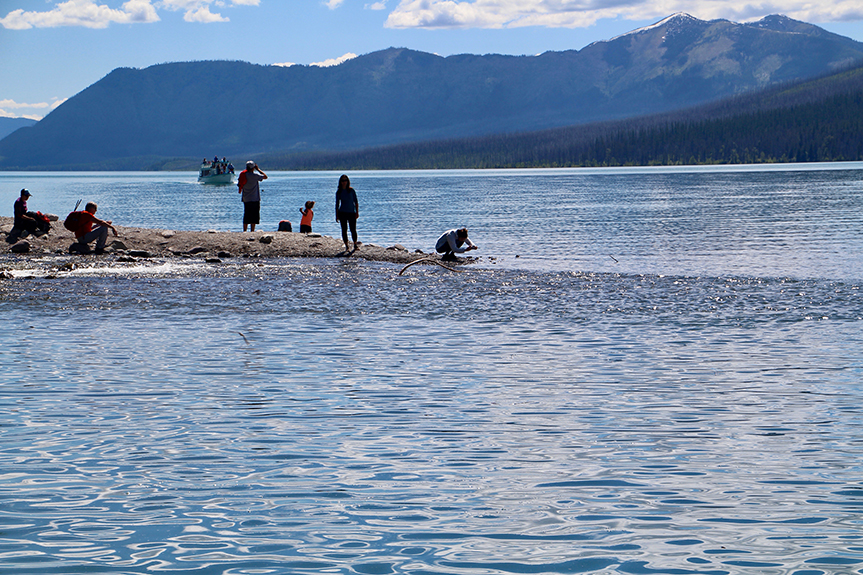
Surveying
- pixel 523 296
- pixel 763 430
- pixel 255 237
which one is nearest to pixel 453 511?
pixel 763 430

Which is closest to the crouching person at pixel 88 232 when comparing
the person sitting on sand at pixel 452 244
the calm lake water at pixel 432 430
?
the calm lake water at pixel 432 430

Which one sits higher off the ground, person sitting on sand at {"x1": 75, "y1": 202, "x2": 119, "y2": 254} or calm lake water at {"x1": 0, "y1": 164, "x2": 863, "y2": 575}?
person sitting on sand at {"x1": 75, "y1": 202, "x2": 119, "y2": 254}

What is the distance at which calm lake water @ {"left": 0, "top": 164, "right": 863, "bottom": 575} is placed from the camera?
6.21 m

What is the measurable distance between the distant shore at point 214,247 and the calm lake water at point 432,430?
812 centimetres

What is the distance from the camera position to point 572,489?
24.3 feet

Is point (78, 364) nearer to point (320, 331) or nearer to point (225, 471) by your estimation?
point (320, 331)

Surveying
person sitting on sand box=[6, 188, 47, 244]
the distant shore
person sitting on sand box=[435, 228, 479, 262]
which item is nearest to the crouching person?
the distant shore

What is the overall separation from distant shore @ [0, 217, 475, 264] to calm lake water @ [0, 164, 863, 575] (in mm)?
8121

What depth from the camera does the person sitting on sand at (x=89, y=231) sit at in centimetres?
2930

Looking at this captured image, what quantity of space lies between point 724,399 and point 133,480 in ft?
21.8

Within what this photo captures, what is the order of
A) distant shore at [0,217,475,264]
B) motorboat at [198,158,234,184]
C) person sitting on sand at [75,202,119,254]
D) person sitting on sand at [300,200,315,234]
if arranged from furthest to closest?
motorboat at [198,158,234,184] < person sitting on sand at [300,200,315,234] < distant shore at [0,217,475,264] < person sitting on sand at [75,202,119,254]

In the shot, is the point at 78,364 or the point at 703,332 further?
the point at 703,332

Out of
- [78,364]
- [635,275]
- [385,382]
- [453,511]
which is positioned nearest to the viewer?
[453,511]

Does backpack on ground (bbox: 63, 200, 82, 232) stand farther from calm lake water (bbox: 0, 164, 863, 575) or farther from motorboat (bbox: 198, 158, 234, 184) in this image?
motorboat (bbox: 198, 158, 234, 184)
